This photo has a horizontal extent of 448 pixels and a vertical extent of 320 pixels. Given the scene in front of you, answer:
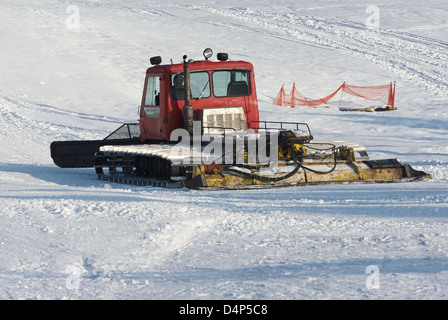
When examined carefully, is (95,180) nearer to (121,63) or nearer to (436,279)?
(436,279)

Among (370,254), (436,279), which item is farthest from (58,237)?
(436,279)

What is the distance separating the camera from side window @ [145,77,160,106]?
12.9 m

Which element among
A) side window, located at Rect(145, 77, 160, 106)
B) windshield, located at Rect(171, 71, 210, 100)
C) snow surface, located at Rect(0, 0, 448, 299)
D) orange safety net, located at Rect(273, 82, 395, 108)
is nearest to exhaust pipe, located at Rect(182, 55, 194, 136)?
windshield, located at Rect(171, 71, 210, 100)

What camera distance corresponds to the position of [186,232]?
7438mm

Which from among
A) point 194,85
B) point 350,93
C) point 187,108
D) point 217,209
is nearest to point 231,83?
A: point 194,85

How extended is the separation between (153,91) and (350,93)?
51.1 ft

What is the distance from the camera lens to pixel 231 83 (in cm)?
1295

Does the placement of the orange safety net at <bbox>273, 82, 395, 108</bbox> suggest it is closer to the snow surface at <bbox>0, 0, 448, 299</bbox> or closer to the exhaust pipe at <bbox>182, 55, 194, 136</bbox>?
the snow surface at <bbox>0, 0, 448, 299</bbox>

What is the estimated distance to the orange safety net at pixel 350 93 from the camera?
25422 mm

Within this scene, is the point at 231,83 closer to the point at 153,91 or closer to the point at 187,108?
the point at 187,108

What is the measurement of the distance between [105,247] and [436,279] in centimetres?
304

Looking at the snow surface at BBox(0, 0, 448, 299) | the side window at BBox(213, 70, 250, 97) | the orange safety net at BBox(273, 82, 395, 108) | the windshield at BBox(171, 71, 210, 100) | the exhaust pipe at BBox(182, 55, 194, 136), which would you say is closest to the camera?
the snow surface at BBox(0, 0, 448, 299)

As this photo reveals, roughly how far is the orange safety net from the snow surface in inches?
21.7

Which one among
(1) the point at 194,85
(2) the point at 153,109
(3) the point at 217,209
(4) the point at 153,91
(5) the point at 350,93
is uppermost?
(1) the point at 194,85
